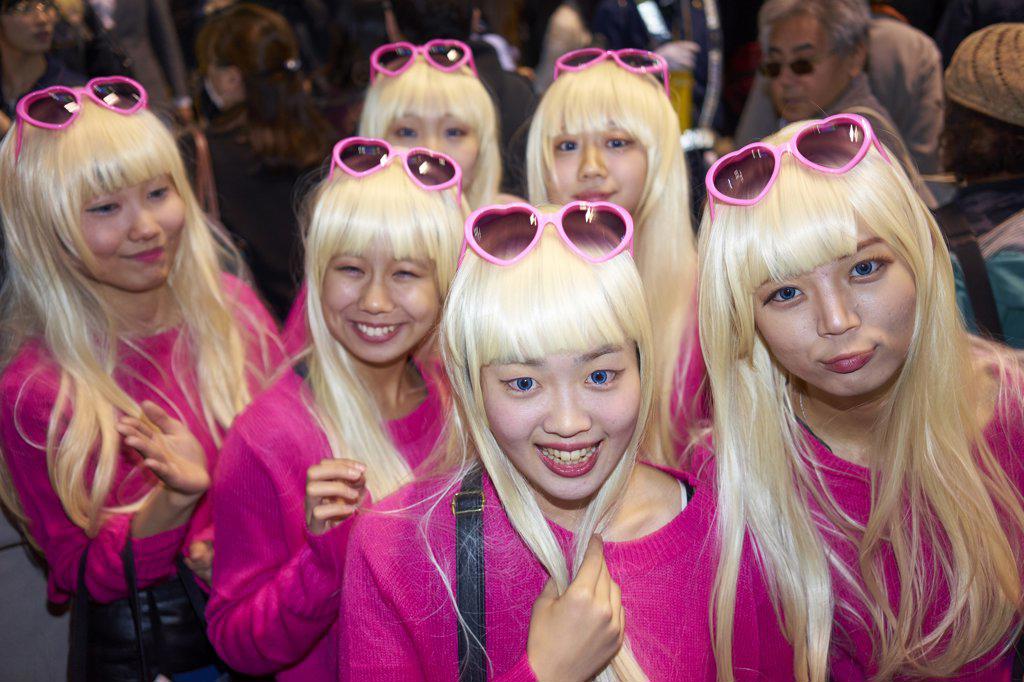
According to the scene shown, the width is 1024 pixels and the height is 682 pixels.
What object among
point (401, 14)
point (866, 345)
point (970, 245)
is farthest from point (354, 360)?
point (401, 14)

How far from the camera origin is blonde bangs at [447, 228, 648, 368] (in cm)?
174

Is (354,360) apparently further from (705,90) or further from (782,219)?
(705,90)

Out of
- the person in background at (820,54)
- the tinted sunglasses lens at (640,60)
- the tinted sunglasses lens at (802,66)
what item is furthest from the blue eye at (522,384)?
the tinted sunglasses lens at (802,66)

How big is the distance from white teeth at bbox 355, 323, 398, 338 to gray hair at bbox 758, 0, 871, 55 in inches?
98.0

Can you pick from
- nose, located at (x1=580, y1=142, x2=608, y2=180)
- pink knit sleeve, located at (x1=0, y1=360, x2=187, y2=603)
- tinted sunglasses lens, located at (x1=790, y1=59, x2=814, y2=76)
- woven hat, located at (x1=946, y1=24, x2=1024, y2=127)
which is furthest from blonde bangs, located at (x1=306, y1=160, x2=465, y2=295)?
tinted sunglasses lens, located at (x1=790, y1=59, x2=814, y2=76)

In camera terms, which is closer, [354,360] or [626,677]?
[626,677]

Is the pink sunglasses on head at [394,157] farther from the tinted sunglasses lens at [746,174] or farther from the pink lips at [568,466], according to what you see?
the pink lips at [568,466]

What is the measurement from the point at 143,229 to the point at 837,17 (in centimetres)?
286

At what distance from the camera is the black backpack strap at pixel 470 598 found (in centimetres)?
181

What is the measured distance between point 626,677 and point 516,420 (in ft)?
1.74

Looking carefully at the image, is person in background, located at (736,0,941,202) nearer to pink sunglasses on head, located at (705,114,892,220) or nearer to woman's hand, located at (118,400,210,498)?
pink sunglasses on head, located at (705,114,892,220)

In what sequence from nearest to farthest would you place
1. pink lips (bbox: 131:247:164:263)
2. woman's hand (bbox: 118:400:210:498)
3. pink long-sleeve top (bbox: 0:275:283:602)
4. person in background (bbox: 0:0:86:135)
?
woman's hand (bbox: 118:400:210:498) < pink long-sleeve top (bbox: 0:275:283:602) < pink lips (bbox: 131:247:164:263) < person in background (bbox: 0:0:86:135)

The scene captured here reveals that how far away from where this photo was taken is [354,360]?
8.23 feet

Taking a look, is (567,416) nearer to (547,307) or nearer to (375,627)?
(547,307)
